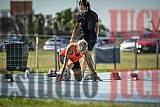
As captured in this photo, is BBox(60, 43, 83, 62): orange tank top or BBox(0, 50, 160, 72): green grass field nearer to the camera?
BBox(60, 43, 83, 62): orange tank top

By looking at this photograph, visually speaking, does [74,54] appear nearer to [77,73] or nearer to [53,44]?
[77,73]

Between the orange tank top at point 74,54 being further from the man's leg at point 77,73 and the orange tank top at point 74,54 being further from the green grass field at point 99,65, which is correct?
the green grass field at point 99,65

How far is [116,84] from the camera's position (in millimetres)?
11625

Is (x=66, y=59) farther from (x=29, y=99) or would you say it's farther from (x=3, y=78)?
(x=29, y=99)

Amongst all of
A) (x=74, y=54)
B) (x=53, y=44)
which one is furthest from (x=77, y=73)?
(x=53, y=44)

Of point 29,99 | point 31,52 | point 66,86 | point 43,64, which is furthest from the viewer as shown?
point 43,64

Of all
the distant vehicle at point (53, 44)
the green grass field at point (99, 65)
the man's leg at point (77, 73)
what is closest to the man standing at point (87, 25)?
the man's leg at point (77, 73)

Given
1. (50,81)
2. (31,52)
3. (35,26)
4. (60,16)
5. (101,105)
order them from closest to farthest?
(101,105) → (50,81) → (31,52) → (35,26) → (60,16)

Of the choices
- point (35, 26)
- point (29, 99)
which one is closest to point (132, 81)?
point (29, 99)

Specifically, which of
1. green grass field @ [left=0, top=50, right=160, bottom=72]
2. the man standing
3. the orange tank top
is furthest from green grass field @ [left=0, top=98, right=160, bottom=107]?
green grass field @ [left=0, top=50, right=160, bottom=72]

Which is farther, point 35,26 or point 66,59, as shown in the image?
point 35,26

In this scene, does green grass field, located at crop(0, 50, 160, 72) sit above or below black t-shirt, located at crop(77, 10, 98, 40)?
below

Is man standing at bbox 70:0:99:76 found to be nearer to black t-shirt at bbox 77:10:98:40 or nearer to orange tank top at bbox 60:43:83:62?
black t-shirt at bbox 77:10:98:40

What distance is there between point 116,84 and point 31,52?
6.24m
